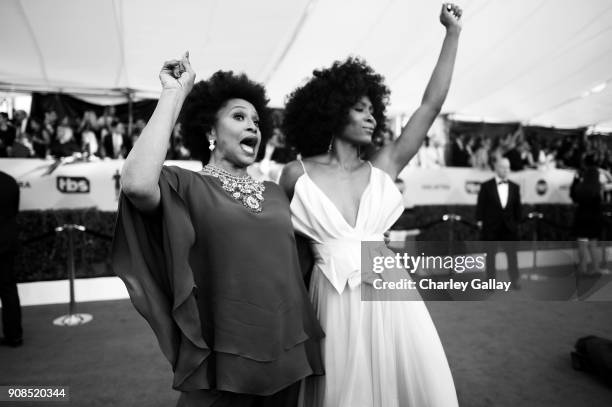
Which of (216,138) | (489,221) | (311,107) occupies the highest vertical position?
(311,107)

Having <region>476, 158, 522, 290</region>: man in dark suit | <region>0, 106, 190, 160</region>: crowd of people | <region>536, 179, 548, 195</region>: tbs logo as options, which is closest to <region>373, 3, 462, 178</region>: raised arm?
<region>476, 158, 522, 290</region>: man in dark suit

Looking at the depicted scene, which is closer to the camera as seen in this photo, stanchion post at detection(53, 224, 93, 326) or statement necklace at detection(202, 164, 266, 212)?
statement necklace at detection(202, 164, 266, 212)

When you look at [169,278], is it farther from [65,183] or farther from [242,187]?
[65,183]

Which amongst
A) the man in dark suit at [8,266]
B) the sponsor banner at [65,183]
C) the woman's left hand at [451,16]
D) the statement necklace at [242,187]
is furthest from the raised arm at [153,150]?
the sponsor banner at [65,183]

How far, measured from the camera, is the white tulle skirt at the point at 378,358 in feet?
4.77

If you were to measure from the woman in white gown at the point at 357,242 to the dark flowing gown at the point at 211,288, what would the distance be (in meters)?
0.22

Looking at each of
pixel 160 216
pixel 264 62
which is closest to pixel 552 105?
pixel 264 62

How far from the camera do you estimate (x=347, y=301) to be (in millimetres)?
1598

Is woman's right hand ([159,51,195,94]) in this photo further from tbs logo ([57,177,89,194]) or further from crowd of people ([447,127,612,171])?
crowd of people ([447,127,612,171])

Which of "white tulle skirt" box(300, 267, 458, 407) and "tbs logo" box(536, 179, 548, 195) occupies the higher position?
"tbs logo" box(536, 179, 548, 195)

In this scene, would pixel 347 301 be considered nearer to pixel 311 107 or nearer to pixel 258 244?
pixel 258 244

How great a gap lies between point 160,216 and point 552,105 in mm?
9795

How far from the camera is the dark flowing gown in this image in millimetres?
1261

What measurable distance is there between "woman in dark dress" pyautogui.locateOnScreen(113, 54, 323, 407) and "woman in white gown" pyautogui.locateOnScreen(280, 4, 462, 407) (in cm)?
14
